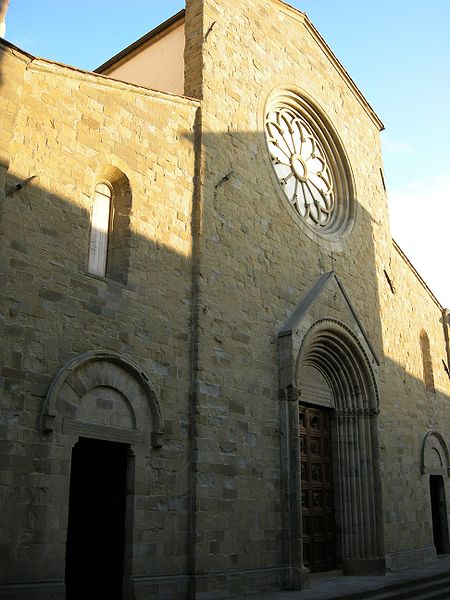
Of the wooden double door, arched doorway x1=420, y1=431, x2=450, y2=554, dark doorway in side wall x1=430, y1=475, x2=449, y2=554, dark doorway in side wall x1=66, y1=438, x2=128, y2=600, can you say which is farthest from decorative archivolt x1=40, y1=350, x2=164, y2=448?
dark doorway in side wall x1=430, y1=475, x2=449, y2=554

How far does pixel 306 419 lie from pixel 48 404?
249 inches

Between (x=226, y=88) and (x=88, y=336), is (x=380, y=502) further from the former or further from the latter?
(x=226, y=88)

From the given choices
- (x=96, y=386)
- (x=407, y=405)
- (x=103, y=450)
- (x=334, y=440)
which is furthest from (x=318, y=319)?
(x=96, y=386)

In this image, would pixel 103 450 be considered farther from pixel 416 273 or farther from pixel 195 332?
pixel 416 273

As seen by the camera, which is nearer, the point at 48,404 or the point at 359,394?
the point at 48,404

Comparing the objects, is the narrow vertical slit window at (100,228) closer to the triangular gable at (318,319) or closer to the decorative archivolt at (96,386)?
the decorative archivolt at (96,386)

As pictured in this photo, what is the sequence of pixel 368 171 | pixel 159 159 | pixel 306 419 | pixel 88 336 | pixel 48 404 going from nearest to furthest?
pixel 48 404
pixel 88 336
pixel 159 159
pixel 306 419
pixel 368 171

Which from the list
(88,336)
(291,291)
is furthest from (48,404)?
(291,291)

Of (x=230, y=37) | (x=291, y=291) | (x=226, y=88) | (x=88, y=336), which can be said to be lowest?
(x=88, y=336)

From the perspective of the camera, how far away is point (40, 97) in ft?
27.8

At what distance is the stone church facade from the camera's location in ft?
25.5

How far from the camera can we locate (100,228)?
920 centimetres

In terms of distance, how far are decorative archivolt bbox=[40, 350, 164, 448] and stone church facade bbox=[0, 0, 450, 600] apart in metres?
0.03

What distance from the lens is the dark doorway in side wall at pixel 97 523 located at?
27.7ft
